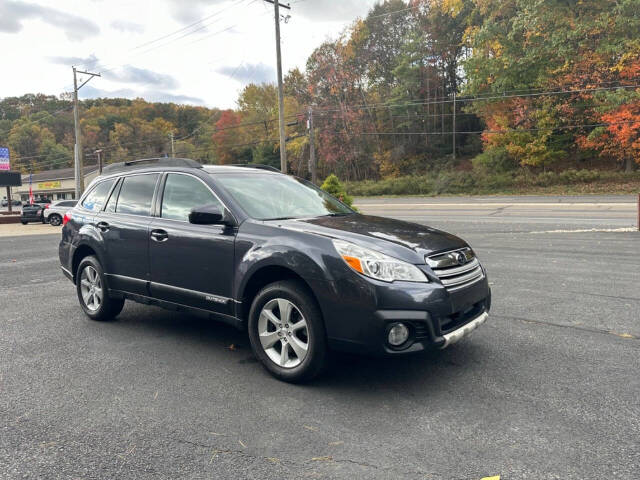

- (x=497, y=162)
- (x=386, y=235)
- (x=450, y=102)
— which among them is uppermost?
(x=450, y=102)

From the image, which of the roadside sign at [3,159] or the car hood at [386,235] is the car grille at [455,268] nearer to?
the car hood at [386,235]

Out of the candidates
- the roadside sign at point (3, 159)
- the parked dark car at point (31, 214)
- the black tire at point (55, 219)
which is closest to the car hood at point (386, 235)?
the black tire at point (55, 219)

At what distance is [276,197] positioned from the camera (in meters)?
4.62

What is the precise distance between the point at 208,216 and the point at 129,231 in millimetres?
1368

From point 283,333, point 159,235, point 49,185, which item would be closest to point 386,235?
point 283,333

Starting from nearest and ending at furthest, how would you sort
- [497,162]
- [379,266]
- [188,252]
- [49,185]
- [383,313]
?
[383,313] → [379,266] → [188,252] → [497,162] → [49,185]

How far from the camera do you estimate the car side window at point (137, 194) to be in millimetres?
4914

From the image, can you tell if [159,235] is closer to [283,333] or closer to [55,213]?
[283,333]

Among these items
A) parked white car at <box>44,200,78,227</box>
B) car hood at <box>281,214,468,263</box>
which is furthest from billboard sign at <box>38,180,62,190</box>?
car hood at <box>281,214,468,263</box>

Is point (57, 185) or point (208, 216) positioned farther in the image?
point (57, 185)

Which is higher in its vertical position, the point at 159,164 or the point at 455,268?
the point at 159,164

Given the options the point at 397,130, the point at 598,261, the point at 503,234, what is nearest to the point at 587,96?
the point at 397,130

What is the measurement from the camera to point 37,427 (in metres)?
3.04

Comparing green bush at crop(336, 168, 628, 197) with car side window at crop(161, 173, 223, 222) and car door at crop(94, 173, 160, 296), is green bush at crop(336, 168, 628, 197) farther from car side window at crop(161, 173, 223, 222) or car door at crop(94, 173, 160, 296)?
car side window at crop(161, 173, 223, 222)
